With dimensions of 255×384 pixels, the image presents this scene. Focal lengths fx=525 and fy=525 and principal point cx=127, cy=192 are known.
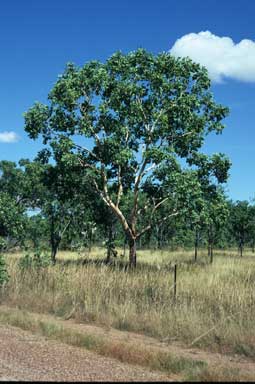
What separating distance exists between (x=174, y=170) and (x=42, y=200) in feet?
53.0

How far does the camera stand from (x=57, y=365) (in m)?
7.05

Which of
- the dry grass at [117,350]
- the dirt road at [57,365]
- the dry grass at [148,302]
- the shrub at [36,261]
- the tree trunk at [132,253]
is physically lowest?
the dirt road at [57,365]

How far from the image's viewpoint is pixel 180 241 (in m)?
52.1

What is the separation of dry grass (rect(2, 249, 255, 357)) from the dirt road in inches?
81.2

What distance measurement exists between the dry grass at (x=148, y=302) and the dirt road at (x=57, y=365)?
206 centimetres

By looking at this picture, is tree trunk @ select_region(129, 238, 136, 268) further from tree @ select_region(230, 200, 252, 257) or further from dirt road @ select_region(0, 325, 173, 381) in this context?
tree @ select_region(230, 200, 252, 257)

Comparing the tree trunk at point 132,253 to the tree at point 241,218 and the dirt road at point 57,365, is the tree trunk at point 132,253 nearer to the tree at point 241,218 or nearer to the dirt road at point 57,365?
the dirt road at point 57,365

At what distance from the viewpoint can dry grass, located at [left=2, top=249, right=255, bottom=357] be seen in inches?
360

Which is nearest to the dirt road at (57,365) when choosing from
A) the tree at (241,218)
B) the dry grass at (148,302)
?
the dry grass at (148,302)

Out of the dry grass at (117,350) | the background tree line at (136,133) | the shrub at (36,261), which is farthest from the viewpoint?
the background tree line at (136,133)

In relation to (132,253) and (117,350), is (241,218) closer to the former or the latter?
(132,253)

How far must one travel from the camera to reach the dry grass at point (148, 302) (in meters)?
9.13

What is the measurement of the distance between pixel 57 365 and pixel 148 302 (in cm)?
448

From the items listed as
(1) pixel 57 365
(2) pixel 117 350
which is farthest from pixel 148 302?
(1) pixel 57 365
